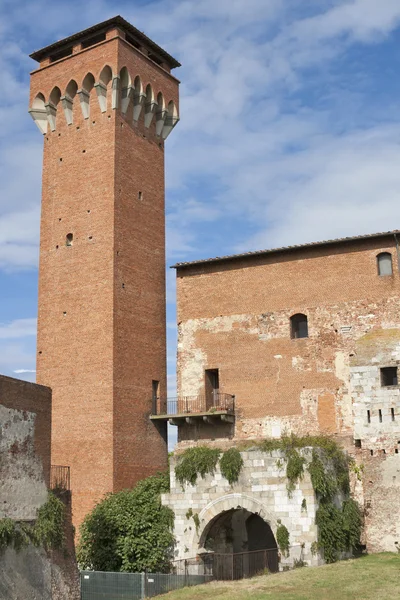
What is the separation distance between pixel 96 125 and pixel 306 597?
19.9 m

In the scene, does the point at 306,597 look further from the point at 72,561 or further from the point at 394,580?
the point at 72,561

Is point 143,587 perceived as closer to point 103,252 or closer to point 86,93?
point 103,252

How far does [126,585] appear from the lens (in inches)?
875

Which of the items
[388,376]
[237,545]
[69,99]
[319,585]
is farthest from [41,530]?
[69,99]

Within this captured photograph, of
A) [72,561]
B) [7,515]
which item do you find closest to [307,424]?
[72,561]

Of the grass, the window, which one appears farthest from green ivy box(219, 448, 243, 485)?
the window

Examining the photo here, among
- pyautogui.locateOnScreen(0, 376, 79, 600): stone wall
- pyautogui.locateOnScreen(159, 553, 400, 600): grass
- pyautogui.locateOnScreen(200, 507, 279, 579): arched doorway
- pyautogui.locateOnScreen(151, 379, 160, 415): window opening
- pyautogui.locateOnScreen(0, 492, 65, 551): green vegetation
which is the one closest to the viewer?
pyautogui.locateOnScreen(0, 492, 65, 551): green vegetation

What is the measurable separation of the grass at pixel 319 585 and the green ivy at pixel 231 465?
3450 millimetres

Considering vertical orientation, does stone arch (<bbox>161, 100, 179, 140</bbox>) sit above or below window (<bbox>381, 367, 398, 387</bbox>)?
above

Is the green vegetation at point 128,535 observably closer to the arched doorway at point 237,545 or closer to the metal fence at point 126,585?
the arched doorway at point 237,545

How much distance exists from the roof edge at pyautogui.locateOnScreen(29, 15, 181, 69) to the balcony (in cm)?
1490

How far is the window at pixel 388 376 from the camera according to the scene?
1085 inches

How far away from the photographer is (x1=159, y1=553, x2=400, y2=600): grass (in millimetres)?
19366

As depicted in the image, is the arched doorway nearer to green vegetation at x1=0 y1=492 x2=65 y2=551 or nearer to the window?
green vegetation at x1=0 y1=492 x2=65 y2=551
